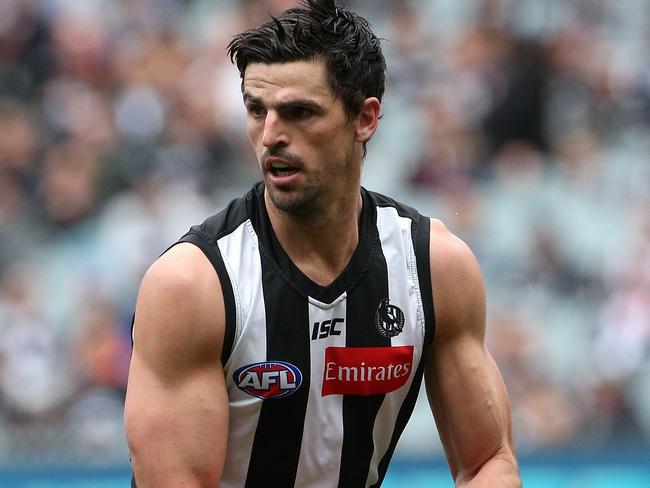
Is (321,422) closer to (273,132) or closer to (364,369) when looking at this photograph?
(364,369)

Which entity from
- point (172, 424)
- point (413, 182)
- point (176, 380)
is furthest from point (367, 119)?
point (413, 182)

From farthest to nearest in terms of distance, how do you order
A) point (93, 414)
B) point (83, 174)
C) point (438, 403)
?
point (83, 174) < point (93, 414) < point (438, 403)

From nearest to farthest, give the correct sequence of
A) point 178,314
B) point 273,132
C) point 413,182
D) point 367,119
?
point 178,314, point 273,132, point 367,119, point 413,182

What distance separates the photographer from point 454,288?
4.08 meters

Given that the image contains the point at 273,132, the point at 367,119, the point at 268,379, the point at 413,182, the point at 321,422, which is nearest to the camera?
the point at 273,132

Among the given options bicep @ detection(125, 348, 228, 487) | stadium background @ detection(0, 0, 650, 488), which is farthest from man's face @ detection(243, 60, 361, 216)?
stadium background @ detection(0, 0, 650, 488)

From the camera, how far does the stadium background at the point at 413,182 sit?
8195 mm

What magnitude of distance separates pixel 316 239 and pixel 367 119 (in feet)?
1.36

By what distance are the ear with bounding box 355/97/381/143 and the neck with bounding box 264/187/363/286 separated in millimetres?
206

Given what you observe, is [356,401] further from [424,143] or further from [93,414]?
[424,143]

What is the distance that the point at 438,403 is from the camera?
422 centimetres

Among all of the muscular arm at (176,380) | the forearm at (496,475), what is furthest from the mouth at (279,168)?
the forearm at (496,475)

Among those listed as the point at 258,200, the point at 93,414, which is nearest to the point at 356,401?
the point at 258,200

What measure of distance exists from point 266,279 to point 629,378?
5386mm
